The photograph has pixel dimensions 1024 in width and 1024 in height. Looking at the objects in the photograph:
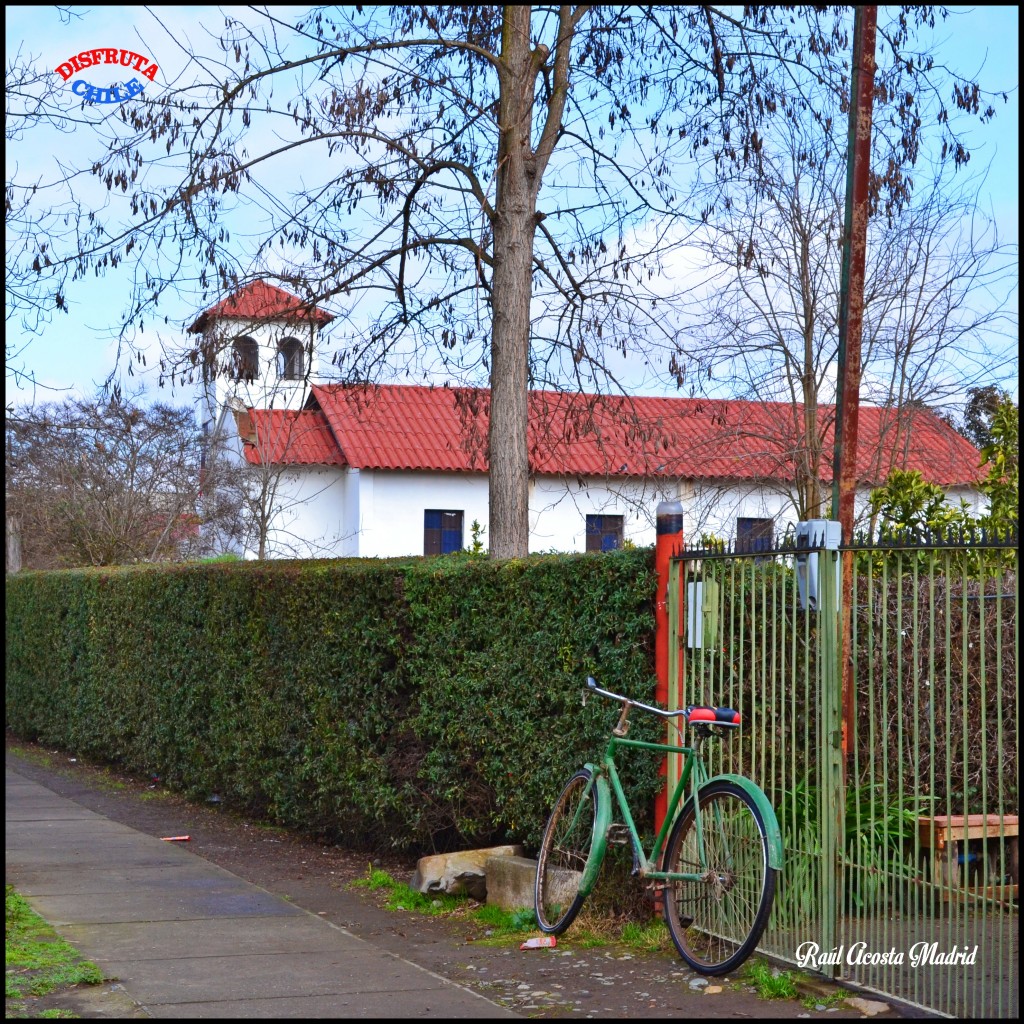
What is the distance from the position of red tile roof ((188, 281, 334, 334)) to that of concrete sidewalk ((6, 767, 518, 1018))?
4532 mm

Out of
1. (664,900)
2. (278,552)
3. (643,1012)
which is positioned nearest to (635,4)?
(664,900)

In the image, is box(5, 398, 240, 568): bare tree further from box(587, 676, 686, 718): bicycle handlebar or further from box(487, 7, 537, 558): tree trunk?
box(587, 676, 686, 718): bicycle handlebar

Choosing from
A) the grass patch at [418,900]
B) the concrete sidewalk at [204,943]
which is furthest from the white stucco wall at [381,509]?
the grass patch at [418,900]

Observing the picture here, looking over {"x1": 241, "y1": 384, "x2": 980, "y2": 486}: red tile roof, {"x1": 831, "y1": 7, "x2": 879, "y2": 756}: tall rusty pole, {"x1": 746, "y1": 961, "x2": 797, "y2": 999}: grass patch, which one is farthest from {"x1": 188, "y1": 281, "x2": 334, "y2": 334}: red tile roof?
{"x1": 746, "y1": 961, "x2": 797, "y2": 999}: grass patch

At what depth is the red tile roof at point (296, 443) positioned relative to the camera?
112 ft

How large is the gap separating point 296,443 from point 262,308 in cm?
2534

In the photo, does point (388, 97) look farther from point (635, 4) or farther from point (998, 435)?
point (998, 435)

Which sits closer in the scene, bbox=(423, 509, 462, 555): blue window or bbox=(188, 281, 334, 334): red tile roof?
bbox=(188, 281, 334, 334): red tile roof

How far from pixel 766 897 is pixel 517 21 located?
8.35 m

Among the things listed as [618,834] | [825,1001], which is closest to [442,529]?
[618,834]

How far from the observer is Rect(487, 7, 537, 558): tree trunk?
1123 cm

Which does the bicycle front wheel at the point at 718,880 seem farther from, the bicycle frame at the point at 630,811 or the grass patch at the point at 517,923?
the grass patch at the point at 517,923

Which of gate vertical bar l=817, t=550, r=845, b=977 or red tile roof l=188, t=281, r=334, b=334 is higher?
red tile roof l=188, t=281, r=334, b=334

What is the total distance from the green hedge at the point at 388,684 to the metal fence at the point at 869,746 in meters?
0.51
